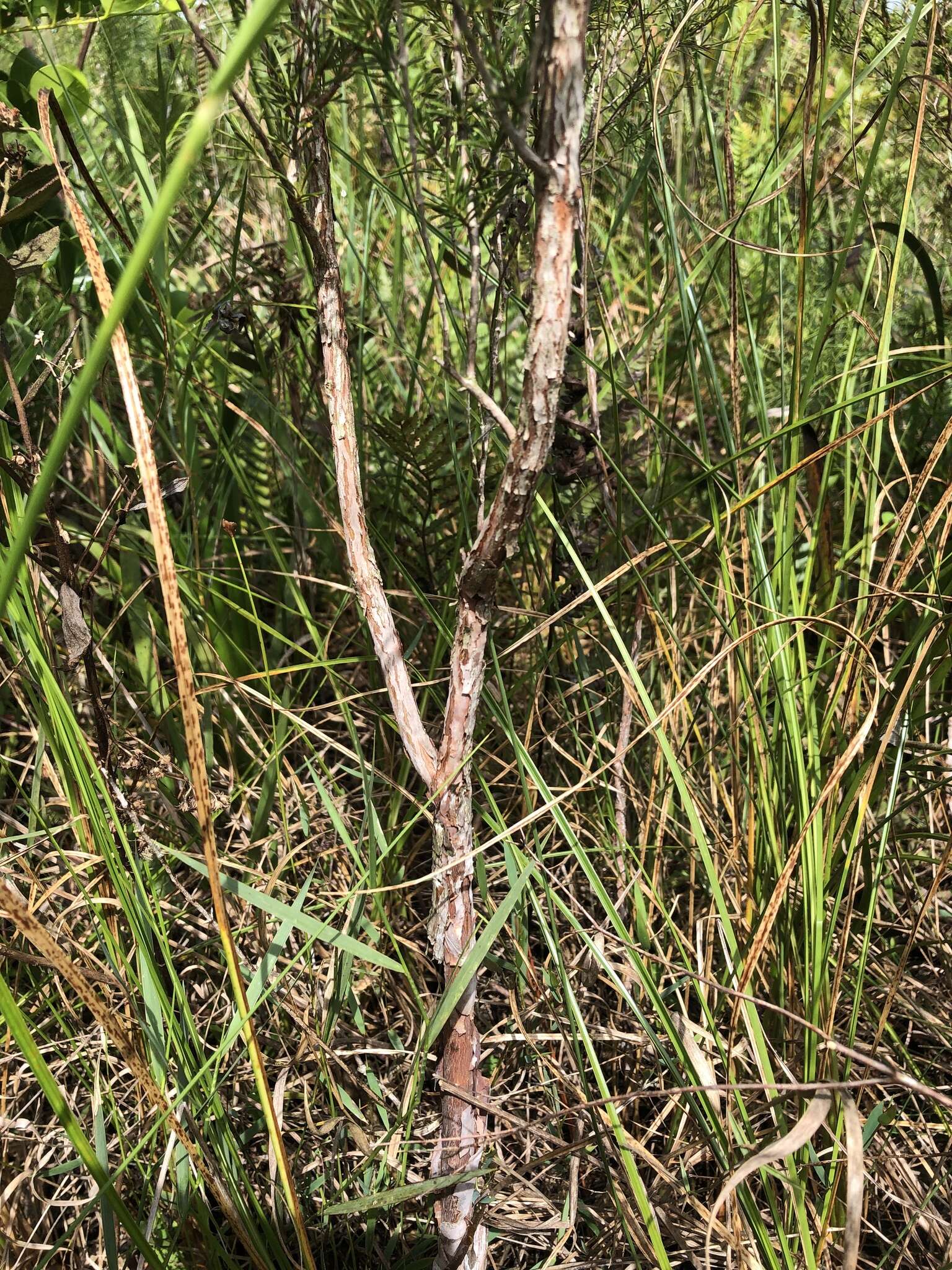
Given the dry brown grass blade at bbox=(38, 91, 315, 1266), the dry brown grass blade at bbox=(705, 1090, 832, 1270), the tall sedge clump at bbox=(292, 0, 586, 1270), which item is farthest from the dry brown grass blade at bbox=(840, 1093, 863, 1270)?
the dry brown grass blade at bbox=(38, 91, 315, 1266)

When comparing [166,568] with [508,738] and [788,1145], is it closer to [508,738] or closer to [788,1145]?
[508,738]

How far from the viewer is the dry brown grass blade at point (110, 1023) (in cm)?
67

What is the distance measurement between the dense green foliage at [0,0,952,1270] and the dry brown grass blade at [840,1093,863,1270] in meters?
0.06

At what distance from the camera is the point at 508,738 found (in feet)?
3.25

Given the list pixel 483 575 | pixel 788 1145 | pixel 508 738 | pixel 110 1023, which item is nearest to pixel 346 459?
pixel 483 575

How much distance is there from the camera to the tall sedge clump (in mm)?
690

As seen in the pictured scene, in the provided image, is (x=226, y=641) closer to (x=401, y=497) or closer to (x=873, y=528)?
(x=401, y=497)

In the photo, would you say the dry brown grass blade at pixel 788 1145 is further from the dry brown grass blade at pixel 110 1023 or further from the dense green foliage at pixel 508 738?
the dry brown grass blade at pixel 110 1023

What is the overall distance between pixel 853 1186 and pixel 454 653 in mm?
464

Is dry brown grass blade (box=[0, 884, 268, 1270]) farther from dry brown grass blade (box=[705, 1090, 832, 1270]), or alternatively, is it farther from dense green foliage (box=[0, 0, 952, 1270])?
dry brown grass blade (box=[705, 1090, 832, 1270])

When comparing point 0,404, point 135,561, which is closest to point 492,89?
point 0,404

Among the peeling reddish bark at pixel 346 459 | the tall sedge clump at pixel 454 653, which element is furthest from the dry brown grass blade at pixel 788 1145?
the peeling reddish bark at pixel 346 459

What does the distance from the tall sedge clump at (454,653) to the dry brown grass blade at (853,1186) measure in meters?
0.33

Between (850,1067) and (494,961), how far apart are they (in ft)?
1.27
